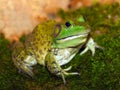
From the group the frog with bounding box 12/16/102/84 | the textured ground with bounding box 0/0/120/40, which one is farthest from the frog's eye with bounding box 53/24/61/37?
the textured ground with bounding box 0/0/120/40

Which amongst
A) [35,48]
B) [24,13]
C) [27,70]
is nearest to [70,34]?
[35,48]

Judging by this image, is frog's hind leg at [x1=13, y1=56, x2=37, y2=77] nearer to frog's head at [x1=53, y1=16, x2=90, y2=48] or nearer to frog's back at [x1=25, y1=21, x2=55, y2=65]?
frog's back at [x1=25, y1=21, x2=55, y2=65]

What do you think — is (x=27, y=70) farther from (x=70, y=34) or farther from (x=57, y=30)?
(x=70, y=34)

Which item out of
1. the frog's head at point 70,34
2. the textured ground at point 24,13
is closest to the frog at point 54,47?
the frog's head at point 70,34

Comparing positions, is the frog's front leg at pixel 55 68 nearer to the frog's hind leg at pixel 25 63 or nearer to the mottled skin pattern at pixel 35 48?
the mottled skin pattern at pixel 35 48

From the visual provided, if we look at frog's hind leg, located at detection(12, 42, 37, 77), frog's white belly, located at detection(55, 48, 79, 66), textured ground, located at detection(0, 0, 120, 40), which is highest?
textured ground, located at detection(0, 0, 120, 40)

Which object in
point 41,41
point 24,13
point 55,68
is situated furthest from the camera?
point 24,13
